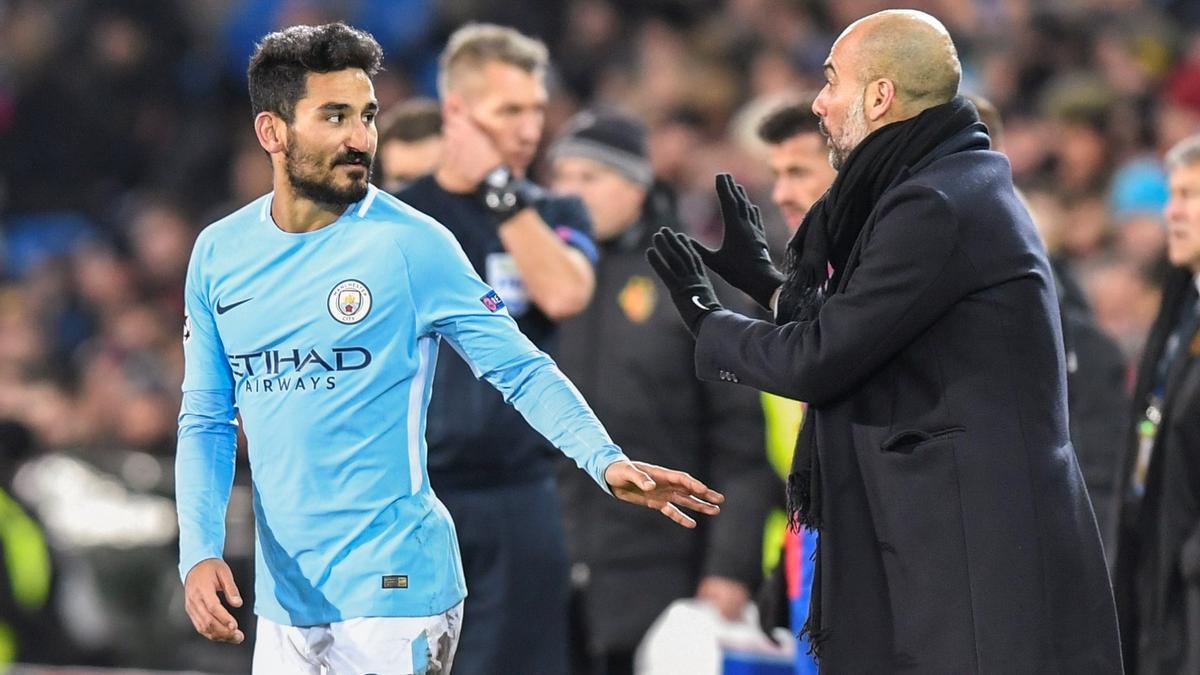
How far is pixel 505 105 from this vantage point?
5.54m

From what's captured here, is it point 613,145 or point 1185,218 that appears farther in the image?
point 613,145

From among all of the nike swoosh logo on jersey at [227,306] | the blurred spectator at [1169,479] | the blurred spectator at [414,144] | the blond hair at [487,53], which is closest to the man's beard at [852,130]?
the nike swoosh logo on jersey at [227,306]

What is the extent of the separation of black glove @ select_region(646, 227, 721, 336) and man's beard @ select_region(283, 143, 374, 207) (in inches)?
27.2

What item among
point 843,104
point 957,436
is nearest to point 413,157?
point 843,104

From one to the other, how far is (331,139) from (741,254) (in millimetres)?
955

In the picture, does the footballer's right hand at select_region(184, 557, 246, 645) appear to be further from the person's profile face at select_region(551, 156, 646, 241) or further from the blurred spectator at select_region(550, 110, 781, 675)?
the person's profile face at select_region(551, 156, 646, 241)

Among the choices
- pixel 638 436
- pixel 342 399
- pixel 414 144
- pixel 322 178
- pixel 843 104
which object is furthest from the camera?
pixel 638 436

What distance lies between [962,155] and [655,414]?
2.86 metres

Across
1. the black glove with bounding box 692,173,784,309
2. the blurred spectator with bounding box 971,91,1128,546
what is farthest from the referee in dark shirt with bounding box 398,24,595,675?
the blurred spectator with bounding box 971,91,1128,546

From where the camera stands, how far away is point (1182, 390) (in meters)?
5.58

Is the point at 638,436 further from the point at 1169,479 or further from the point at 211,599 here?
the point at 211,599

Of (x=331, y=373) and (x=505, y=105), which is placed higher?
(x=505, y=105)

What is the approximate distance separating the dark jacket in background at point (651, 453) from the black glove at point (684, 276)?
2362 millimetres

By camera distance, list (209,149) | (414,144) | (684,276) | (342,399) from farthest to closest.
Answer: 1. (209,149)
2. (414,144)
3. (684,276)
4. (342,399)
